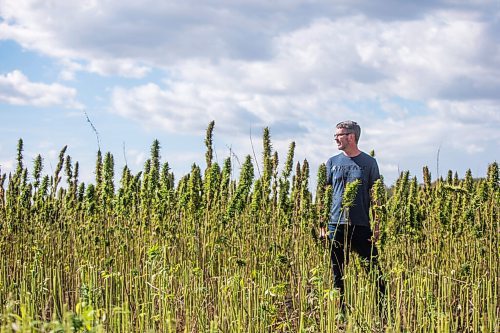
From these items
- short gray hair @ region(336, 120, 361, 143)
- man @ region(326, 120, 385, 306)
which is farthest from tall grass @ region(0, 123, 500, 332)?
short gray hair @ region(336, 120, 361, 143)

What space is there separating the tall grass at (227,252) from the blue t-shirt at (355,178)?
0.24 meters

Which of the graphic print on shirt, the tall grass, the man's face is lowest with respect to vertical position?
the tall grass

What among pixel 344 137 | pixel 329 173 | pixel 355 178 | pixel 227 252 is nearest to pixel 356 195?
pixel 355 178

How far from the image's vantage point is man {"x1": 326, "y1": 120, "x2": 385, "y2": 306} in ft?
18.6

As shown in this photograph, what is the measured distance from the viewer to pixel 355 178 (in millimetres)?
5727

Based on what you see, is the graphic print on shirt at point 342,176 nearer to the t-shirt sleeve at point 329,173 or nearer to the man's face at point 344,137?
the t-shirt sleeve at point 329,173

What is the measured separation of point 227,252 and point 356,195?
118 centimetres

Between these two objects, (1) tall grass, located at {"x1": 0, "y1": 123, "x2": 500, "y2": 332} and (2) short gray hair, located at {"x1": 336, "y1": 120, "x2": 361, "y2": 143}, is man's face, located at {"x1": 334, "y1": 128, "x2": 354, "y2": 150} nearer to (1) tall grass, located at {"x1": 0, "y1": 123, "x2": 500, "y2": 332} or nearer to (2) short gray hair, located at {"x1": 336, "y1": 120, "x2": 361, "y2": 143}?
(2) short gray hair, located at {"x1": 336, "y1": 120, "x2": 361, "y2": 143}

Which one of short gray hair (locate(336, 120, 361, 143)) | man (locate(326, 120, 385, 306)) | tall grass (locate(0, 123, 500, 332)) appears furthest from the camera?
short gray hair (locate(336, 120, 361, 143))

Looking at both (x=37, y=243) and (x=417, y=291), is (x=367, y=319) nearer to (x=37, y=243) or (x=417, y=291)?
(x=417, y=291)

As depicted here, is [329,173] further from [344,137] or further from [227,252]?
[227,252]

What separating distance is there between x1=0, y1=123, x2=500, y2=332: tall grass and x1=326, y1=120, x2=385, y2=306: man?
15cm

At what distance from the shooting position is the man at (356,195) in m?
5.66

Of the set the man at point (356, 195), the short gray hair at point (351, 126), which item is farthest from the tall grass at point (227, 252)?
the short gray hair at point (351, 126)
